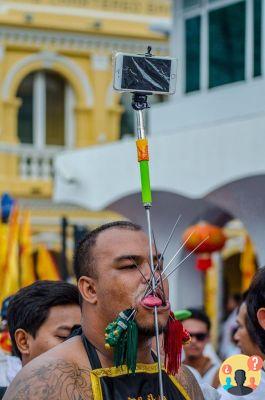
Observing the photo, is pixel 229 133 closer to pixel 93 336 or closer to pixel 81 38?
pixel 93 336

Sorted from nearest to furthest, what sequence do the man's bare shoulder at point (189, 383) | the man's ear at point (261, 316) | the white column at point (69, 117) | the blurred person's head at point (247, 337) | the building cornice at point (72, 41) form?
the man's bare shoulder at point (189, 383) < the man's ear at point (261, 316) < the blurred person's head at point (247, 337) < the building cornice at point (72, 41) < the white column at point (69, 117)

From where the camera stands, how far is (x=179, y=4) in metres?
14.2

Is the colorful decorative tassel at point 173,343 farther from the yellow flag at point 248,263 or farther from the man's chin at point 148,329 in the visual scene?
the yellow flag at point 248,263

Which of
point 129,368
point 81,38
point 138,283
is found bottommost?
point 129,368

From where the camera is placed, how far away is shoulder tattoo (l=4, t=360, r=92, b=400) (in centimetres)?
349

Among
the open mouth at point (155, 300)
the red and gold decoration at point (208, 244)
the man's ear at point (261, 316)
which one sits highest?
the red and gold decoration at point (208, 244)

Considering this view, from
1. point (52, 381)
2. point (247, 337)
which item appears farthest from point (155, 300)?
point (247, 337)

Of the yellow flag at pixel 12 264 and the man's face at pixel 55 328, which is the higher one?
the yellow flag at pixel 12 264

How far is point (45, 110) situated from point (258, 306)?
18852mm

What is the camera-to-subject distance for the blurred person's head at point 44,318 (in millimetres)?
5051

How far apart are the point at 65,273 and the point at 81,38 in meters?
9.55

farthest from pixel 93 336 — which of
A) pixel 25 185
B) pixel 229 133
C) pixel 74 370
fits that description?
pixel 25 185

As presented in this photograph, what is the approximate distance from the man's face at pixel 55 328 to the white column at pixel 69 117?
17772mm

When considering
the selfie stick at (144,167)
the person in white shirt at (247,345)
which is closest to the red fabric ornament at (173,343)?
the selfie stick at (144,167)
